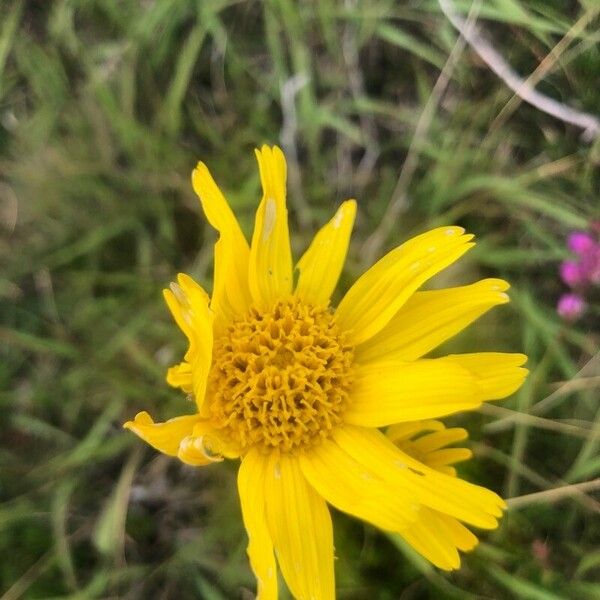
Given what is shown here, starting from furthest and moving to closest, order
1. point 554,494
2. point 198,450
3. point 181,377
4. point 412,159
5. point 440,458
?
point 412,159 → point 554,494 → point 440,458 → point 181,377 → point 198,450

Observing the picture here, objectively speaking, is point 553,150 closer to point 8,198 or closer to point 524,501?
point 524,501

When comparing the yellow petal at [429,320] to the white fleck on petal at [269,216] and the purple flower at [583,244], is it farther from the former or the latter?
the purple flower at [583,244]

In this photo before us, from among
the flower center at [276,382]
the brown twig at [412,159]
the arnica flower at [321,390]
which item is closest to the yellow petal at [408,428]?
the arnica flower at [321,390]

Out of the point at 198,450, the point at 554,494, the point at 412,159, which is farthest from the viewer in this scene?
the point at 412,159

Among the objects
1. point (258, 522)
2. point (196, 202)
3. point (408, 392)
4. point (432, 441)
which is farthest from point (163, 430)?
point (196, 202)

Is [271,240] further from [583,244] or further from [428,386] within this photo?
[583,244]

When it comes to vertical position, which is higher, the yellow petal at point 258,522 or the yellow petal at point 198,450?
the yellow petal at point 198,450
